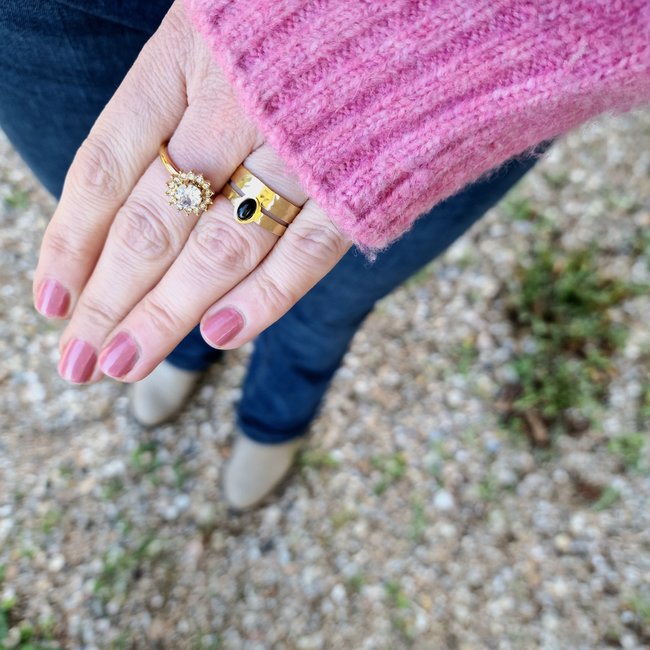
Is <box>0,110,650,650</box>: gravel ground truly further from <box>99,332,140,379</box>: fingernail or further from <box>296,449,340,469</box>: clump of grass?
<box>99,332,140,379</box>: fingernail

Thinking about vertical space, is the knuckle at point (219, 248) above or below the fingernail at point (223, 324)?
above

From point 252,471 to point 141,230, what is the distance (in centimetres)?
114

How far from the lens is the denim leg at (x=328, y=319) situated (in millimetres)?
990

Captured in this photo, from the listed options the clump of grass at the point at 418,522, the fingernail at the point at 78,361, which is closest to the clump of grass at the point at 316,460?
the clump of grass at the point at 418,522

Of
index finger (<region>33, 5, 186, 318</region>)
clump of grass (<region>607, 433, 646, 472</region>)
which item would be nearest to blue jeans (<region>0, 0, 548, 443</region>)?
index finger (<region>33, 5, 186, 318</region>)

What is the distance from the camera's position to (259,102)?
0.65 metres

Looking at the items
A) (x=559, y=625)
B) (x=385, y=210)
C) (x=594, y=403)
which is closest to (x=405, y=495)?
(x=559, y=625)

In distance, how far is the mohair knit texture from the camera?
606mm

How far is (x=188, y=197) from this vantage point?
→ 0.71m

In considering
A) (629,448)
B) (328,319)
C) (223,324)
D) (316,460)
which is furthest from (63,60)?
(629,448)

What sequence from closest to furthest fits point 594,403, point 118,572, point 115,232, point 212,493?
point 115,232 → point 118,572 → point 212,493 → point 594,403

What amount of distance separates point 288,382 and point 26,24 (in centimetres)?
97

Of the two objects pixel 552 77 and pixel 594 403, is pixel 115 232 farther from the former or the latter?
pixel 594 403

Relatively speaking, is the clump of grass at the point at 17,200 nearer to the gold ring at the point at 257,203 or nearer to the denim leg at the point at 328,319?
the denim leg at the point at 328,319
